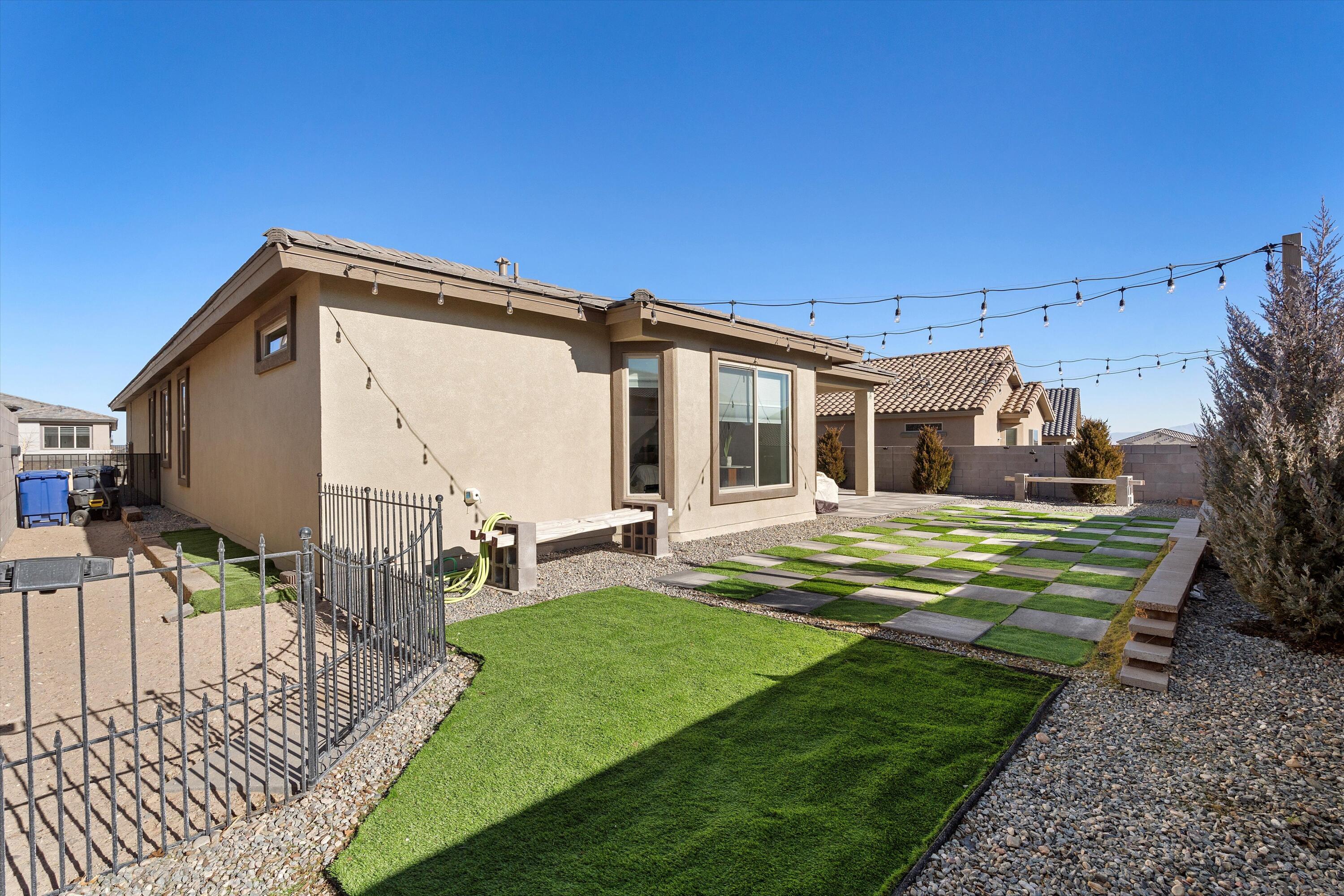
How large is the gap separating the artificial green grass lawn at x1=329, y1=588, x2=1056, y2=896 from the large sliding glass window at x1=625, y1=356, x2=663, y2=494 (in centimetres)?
422

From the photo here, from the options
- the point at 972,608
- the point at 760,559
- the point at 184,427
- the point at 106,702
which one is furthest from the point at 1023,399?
the point at 184,427

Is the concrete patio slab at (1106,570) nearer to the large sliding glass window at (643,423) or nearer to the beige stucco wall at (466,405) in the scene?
the large sliding glass window at (643,423)

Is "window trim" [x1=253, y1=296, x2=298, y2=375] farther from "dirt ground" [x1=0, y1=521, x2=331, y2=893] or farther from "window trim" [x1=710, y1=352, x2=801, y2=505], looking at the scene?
"window trim" [x1=710, y1=352, x2=801, y2=505]

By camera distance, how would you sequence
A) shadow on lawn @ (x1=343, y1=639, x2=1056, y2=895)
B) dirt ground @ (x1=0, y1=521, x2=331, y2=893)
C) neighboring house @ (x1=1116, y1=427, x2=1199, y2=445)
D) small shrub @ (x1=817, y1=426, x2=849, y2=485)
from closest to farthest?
shadow on lawn @ (x1=343, y1=639, x2=1056, y2=895), dirt ground @ (x1=0, y1=521, x2=331, y2=893), small shrub @ (x1=817, y1=426, x2=849, y2=485), neighboring house @ (x1=1116, y1=427, x2=1199, y2=445)

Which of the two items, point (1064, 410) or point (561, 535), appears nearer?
point (561, 535)

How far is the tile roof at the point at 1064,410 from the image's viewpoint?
87.2 feet

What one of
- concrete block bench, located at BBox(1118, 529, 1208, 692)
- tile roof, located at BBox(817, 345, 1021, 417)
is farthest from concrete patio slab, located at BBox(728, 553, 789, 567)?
tile roof, located at BBox(817, 345, 1021, 417)

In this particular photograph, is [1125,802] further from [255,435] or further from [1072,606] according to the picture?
[255,435]

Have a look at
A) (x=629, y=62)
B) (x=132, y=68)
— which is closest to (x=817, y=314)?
(x=629, y=62)

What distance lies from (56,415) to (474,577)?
29838 millimetres

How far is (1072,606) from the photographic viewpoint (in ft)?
18.0

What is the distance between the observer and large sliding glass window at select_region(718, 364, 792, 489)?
949cm

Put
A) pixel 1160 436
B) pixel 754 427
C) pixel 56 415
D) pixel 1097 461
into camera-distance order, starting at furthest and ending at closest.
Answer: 1. pixel 1160 436
2. pixel 56 415
3. pixel 1097 461
4. pixel 754 427

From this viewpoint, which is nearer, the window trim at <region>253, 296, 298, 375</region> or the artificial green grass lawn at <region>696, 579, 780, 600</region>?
the artificial green grass lawn at <region>696, 579, 780, 600</region>
